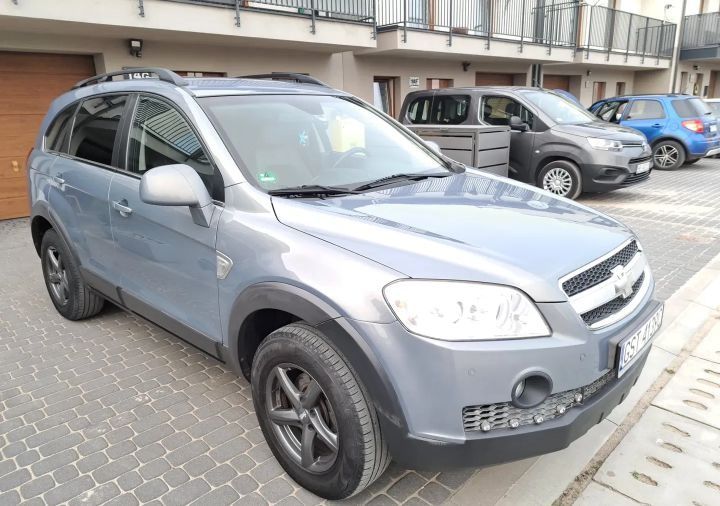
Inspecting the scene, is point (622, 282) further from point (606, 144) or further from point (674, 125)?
point (674, 125)

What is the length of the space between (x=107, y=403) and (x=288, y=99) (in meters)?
2.05

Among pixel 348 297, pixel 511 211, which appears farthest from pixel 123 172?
pixel 511 211

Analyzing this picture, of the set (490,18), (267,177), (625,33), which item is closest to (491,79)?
(490,18)

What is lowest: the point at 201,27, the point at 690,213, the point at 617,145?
the point at 690,213

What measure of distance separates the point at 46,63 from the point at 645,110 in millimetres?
12213

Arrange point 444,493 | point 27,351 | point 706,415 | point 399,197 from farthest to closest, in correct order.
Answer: point 27,351
point 706,415
point 399,197
point 444,493

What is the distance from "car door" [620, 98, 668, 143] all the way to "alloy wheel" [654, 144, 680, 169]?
0.36 metres

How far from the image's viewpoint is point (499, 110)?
906 centimetres

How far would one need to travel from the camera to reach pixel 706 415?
281 centimetres

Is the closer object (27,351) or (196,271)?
(196,271)

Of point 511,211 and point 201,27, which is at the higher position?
point 201,27

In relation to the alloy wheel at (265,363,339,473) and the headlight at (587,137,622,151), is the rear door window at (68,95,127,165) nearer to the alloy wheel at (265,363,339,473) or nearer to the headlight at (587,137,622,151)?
the alloy wheel at (265,363,339,473)

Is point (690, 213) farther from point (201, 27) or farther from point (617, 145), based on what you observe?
point (201, 27)

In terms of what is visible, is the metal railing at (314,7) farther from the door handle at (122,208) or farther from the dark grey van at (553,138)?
the door handle at (122,208)
